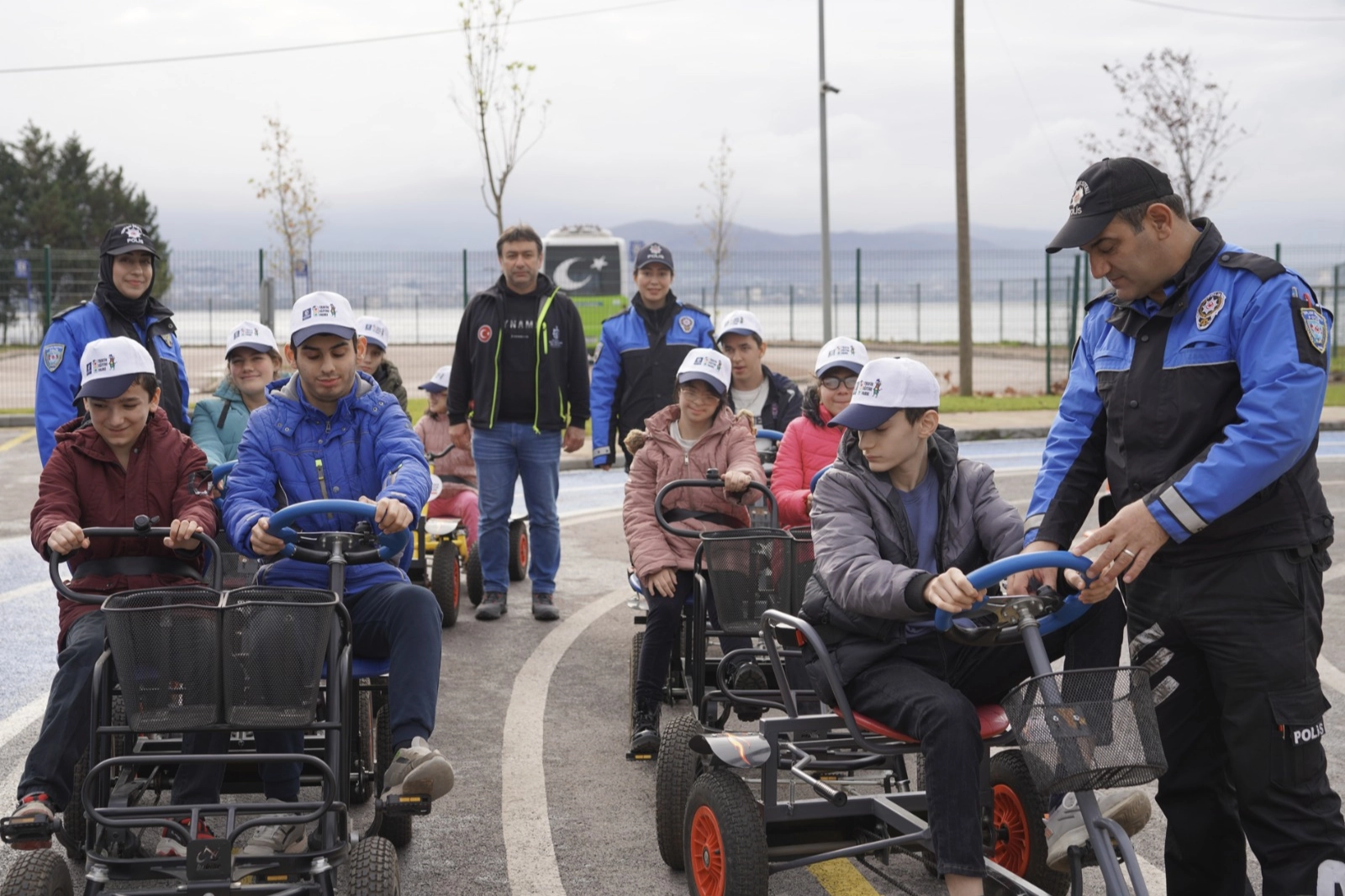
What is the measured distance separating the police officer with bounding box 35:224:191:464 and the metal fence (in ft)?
50.5

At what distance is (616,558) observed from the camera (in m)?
10.8

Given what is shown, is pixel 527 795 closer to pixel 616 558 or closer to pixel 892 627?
pixel 892 627

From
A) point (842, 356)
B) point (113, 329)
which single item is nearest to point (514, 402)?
point (842, 356)

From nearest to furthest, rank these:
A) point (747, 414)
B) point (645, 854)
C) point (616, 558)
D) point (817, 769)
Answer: point (817, 769) < point (645, 854) < point (747, 414) < point (616, 558)

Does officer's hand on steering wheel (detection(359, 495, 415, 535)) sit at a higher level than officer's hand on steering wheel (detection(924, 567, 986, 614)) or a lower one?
higher

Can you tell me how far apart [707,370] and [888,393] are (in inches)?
95.8

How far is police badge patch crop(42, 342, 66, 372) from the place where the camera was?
20.6 feet

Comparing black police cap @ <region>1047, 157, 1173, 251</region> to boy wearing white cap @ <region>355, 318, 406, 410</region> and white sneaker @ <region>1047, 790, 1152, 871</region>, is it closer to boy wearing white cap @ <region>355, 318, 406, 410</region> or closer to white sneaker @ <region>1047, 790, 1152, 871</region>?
white sneaker @ <region>1047, 790, 1152, 871</region>

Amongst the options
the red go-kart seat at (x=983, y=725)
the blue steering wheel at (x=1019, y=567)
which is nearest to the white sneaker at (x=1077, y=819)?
the red go-kart seat at (x=983, y=725)

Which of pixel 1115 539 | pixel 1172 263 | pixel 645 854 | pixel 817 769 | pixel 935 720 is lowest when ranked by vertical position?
pixel 645 854

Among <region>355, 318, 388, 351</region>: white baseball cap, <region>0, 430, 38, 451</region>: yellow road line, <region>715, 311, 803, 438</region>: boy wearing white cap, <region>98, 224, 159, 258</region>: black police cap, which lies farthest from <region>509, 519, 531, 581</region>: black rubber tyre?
<region>0, 430, 38, 451</region>: yellow road line

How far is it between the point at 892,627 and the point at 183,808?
2.08 m

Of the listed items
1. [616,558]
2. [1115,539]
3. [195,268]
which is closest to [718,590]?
[1115,539]

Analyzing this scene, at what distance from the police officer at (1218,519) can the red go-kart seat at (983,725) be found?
1.41 ft
